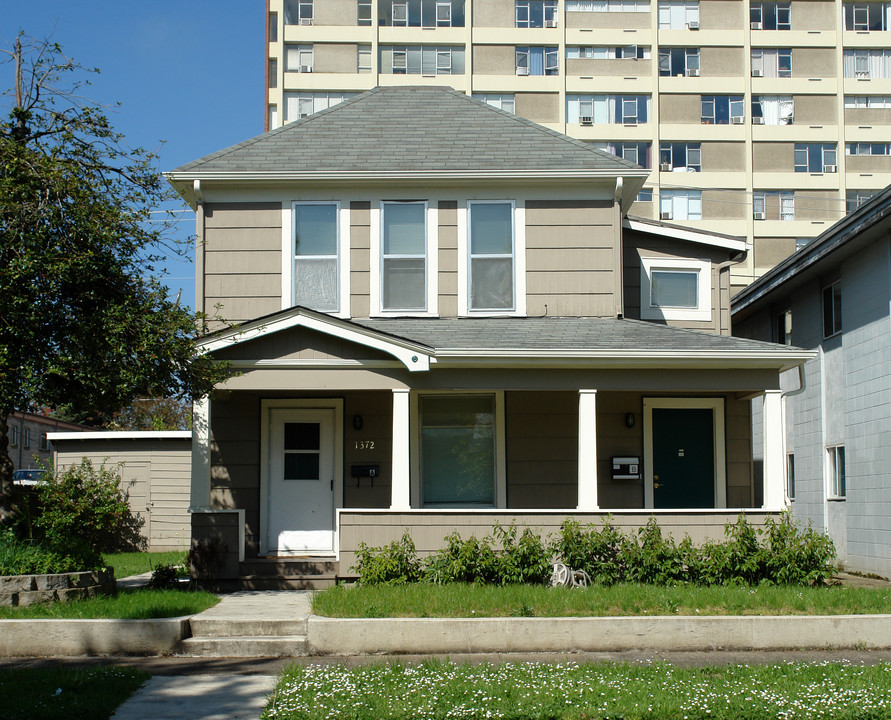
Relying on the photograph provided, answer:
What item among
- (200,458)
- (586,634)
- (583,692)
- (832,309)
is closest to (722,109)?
(832,309)

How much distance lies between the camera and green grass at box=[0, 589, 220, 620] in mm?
8844

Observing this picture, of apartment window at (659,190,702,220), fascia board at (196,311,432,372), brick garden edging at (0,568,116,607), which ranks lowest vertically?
brick garden edging at (0,568,116,607)

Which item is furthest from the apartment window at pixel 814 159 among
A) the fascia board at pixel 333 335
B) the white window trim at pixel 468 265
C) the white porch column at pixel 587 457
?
the fascia board at pixel 333 335

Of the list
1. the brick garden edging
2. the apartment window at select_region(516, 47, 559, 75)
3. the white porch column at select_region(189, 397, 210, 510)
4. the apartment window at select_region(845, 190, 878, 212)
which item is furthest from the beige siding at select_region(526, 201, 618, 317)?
the apartment window at select_region(845, 190, 878, 212)

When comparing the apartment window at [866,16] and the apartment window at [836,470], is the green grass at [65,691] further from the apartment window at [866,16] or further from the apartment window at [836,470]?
the apartment window at [866,16]

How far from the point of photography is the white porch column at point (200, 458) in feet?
39.2

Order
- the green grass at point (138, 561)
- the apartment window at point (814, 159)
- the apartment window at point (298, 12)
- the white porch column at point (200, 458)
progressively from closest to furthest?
the white porch column at point (200, 458), the green grass at point (138, 561), the apartment window at point (298, 12), the apartment window at point (814, 159)

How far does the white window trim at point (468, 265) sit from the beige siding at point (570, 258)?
0.27 ft

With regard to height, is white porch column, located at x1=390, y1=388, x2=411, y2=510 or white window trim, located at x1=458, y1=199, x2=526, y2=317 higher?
white window trim, located at x1=458, y1=199, x2=526, y2=317

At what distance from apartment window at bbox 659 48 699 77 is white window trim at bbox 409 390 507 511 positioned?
3499 cm

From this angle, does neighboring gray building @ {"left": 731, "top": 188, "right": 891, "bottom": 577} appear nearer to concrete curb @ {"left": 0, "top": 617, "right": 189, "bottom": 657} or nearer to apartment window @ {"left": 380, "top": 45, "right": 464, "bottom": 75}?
concrete curb @ {"left": 0, "top": 617, "right": 189, "bottom": 657}

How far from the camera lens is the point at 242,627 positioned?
358 inches

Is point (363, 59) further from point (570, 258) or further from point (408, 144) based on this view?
point (570, 258)

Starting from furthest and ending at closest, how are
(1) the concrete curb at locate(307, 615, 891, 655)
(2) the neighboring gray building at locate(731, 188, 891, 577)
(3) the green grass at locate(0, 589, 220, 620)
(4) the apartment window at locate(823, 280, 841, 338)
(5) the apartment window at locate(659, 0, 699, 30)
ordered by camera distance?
(5) the apartment window at locate(659, 0, 699, 30) → (4) the apartment window at locate(823, 280, 841, 338) → (2) the neighboring gray building at locate(731, 188, 891, 577) → (3) the green grass at locate(0, 589, 220, 620) → (1) the concrete curb at locate(307, 615, 891, 655)
